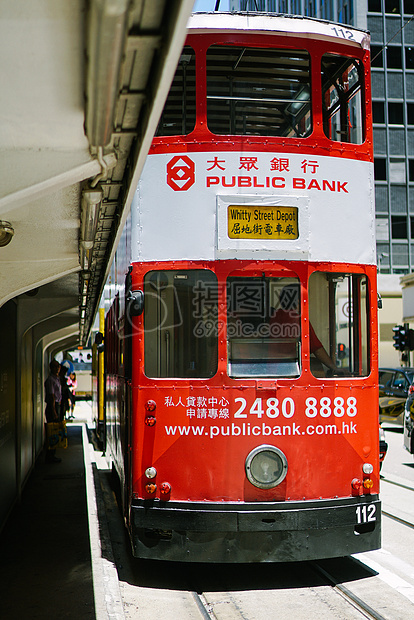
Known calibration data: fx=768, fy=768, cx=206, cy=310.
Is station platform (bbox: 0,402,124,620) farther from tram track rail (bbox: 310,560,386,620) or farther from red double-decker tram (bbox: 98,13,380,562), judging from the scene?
tram track rail (bbox: 310,560,386,620)

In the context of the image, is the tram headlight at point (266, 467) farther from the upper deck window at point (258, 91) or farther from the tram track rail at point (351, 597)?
the upper deck window at point (258, 91)

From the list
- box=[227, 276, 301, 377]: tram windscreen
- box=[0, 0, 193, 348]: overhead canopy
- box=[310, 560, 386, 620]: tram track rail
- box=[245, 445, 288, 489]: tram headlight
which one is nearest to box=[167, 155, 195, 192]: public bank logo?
box=[227, 276, 301, 377]: tram windscreen

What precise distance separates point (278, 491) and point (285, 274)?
1864 mm

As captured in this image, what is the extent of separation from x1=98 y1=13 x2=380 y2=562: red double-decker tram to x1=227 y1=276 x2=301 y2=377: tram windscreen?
1 cm

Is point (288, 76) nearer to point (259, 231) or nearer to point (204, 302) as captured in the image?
point (259, 231)

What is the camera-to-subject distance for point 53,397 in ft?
49.3

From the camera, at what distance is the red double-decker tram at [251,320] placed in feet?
21.1

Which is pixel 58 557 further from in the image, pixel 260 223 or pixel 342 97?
pixel 342 97

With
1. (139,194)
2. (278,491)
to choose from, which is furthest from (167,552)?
(139,194)

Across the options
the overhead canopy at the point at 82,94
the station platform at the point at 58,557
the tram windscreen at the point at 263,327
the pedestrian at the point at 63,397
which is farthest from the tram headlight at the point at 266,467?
the pedestrian at the point at 63,397

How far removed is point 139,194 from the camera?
6.76 m

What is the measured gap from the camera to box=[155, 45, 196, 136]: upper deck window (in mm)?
6868

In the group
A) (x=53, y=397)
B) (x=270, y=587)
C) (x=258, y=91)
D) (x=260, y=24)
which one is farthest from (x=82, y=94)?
(x=53, y=397)

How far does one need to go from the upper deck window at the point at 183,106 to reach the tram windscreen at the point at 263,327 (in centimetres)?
146
